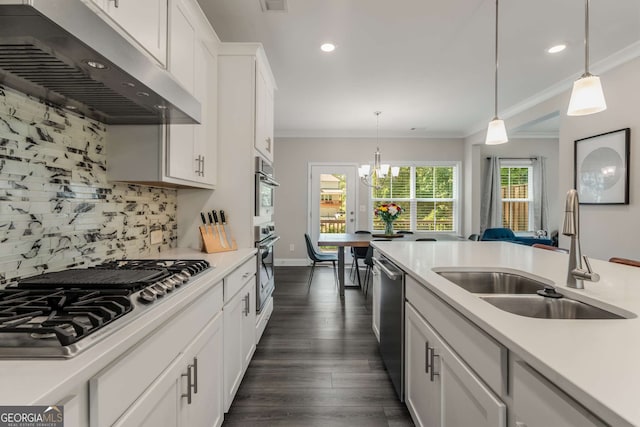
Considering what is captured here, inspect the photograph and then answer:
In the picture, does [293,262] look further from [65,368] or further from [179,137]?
[65,368]

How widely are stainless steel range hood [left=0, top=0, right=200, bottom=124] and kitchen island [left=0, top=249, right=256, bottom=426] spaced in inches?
29.9

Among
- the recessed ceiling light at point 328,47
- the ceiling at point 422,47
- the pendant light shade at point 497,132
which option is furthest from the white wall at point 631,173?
the recessed ceiling light at point 328,47

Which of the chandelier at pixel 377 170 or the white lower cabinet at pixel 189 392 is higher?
the chandelier at pixel 377 170

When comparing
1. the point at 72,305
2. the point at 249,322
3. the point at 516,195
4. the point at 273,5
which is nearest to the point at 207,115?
the point at 273,5

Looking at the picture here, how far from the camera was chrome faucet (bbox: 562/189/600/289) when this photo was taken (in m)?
1.09

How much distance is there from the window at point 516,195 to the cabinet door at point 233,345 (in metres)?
6.00

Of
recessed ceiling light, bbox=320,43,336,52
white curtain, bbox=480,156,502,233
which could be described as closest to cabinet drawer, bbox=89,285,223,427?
recessed ceiling light, bbox=320,43,336,52

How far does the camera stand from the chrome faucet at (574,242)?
1093 mm

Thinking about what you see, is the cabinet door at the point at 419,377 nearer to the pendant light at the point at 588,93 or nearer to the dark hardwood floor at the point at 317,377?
the dark hardwood floor at the point at 317,377

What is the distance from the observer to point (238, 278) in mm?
1896

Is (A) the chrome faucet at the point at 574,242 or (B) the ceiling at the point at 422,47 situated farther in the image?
(B) the ceiling at the point at 422,47

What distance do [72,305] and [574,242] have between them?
5.46ft

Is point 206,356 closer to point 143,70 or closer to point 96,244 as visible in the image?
point 96,244

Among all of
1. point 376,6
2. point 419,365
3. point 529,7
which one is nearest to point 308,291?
point 419,365
